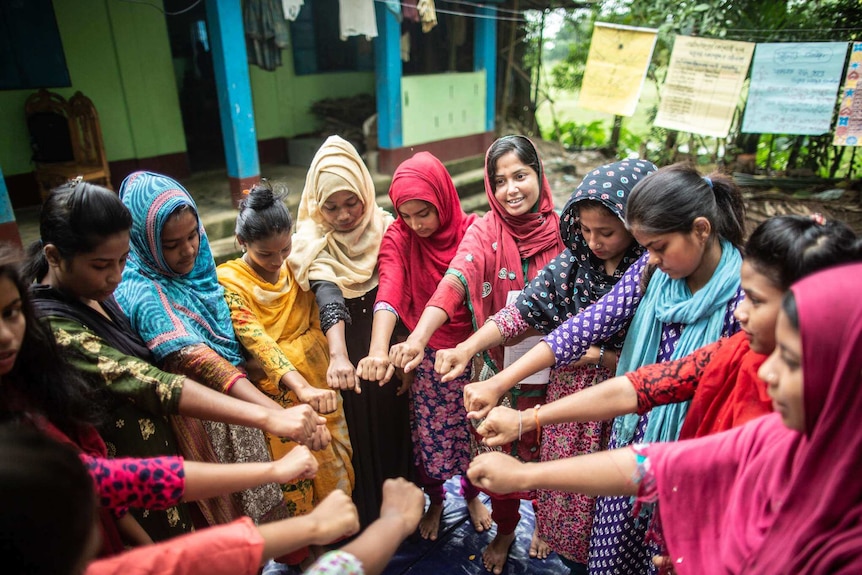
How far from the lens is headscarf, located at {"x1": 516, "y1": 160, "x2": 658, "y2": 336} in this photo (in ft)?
5.99

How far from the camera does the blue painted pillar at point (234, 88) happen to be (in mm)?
6148

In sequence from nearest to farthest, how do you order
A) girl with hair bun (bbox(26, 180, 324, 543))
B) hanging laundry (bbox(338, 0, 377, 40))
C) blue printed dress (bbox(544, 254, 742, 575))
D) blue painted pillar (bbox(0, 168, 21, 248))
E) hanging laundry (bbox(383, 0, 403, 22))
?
girl with hair bun (bbox(26, 180, 324, 543)) < blue printed dress (bbox(544, 254, 742, 575)) < blue painted pillar (bbox(0, 168, 21, 248)) < hanging laundry (bbox(338, 0, 377, 40)) < hanging laundry (bbox(383, 0, 403, 22))

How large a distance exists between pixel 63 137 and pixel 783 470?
7.73 m

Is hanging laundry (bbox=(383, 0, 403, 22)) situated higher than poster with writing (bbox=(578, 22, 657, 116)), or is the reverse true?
hanging laundry (bbox=(383, 0, 403, 22))

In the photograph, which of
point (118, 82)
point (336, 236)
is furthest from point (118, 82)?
point (336, 236)

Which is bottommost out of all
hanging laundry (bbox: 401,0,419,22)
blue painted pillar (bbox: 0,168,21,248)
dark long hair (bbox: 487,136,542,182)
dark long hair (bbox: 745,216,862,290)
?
blue painted pillar (bbox: 0,168,21,248)

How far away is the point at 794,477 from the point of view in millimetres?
1001

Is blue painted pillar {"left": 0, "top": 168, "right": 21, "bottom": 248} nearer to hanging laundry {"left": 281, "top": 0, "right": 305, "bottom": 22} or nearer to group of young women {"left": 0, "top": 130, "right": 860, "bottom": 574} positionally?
hanging laundry {"left": 281, "top": 0, "right": 305, "bottom": 22}

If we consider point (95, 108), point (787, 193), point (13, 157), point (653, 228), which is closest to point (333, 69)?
point (95, 108)

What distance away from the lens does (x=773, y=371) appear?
41.1 inches

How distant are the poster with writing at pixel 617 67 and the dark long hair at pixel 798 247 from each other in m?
5.46

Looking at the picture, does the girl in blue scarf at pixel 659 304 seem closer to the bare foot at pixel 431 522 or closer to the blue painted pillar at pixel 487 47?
the bare foot at pixel 431 522

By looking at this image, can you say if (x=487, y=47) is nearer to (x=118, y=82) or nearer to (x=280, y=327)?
(x=118, y=82)

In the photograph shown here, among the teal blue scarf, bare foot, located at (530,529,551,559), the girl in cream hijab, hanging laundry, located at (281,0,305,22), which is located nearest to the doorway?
hanging laundry, located at (281,0,305,22)
